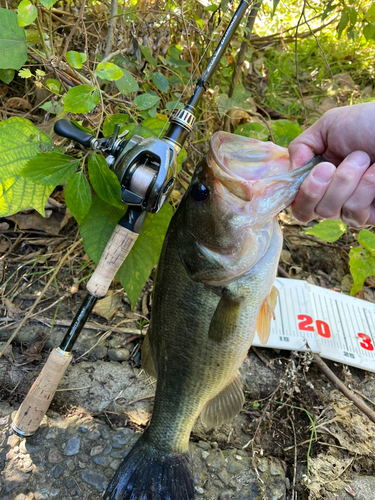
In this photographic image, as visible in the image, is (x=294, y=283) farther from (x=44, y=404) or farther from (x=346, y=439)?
(x=44, y=404)

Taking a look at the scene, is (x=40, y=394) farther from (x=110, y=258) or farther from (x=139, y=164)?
(x=139, y=164)

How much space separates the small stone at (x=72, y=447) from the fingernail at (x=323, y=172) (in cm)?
170

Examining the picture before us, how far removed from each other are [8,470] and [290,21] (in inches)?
219

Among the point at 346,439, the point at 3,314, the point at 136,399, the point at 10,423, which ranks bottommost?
the point at 346,439

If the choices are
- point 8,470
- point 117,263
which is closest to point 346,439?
point 117,263

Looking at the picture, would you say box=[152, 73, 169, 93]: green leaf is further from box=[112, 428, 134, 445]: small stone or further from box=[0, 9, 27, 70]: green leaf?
box=[112, 428, 134, 445]: small stone

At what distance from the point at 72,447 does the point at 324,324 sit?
5.95ft

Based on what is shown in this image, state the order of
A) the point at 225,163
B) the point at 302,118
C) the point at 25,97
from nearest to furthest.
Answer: the point at 225,163, the point at 25,97, the point at 302,118

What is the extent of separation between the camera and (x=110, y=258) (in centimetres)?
162

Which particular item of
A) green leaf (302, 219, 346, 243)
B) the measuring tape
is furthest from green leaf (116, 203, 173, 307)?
green leaf (302, 219, 346, 243)

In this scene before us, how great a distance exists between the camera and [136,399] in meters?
2.10

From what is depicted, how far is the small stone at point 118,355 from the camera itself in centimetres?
223

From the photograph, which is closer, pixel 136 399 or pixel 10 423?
pixel 10 423

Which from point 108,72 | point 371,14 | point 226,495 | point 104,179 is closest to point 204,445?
point 226,495
